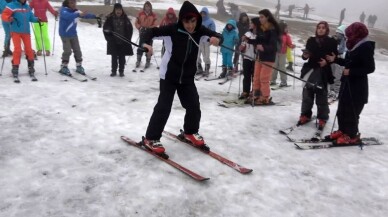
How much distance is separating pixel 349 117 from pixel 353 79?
2.48 ft

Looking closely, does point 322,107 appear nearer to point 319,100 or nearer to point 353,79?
point 319,100

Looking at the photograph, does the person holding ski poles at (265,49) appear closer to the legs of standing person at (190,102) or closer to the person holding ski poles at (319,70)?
the person holding ski poles at (319,70)

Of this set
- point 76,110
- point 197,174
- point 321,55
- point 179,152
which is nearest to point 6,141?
point 76,110

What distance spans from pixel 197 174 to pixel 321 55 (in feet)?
13.7

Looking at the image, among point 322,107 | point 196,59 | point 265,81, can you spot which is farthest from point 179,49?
point 265,81

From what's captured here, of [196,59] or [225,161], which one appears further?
[196,59]

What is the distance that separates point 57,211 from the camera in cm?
387

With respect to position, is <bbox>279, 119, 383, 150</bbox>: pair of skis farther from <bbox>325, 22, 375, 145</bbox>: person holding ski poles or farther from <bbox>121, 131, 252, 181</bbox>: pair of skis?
<bbox>121, 131, 252, 181</bbox>: pair of skis

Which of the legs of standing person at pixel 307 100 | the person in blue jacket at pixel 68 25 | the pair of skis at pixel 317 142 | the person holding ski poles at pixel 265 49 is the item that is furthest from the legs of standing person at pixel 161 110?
the person in blue jacket at pixel 68 25

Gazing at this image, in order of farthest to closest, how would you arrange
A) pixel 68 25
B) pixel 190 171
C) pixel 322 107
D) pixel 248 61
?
pixel 68 25 → pixel 248 61 → pixel 322 107 → pixel 190 171

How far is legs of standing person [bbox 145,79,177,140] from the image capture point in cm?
546

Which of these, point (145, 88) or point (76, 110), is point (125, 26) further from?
point (76, 110)

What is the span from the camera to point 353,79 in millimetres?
6633

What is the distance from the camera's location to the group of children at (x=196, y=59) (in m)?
5.36
